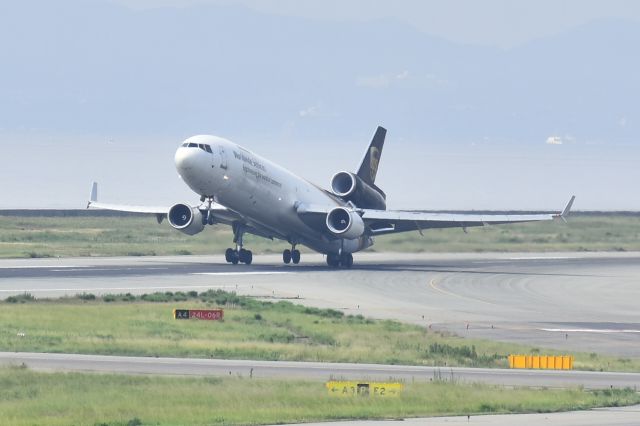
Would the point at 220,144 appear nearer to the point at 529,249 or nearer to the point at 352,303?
the point at 352,303

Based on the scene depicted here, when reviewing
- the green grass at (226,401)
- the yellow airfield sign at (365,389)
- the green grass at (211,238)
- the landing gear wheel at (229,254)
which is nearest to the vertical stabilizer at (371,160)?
the green grass at (211,238)

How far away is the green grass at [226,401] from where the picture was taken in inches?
1187

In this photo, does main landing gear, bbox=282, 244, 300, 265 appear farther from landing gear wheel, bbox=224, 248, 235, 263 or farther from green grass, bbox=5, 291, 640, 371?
green grass, bbox=5, 291, 640, 371

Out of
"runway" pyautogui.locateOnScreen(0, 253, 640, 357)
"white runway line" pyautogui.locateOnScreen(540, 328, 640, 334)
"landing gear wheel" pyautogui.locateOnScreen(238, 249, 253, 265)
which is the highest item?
"landing gear wheel" pyautogui.locateOnScreen(238, 249, 253, 265)

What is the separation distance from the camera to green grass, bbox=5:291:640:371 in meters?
40.0

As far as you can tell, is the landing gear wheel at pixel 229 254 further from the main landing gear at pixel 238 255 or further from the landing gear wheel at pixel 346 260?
the landing gear wheel at pixel 346 260

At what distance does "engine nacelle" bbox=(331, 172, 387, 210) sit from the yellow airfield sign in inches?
1735

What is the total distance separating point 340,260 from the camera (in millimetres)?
75438

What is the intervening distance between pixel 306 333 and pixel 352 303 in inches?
460

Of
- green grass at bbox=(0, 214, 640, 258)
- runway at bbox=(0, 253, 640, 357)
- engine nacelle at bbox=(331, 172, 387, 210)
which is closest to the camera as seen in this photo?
runway at bbox=(0, 253, 640, 357)

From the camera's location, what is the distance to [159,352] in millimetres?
39469

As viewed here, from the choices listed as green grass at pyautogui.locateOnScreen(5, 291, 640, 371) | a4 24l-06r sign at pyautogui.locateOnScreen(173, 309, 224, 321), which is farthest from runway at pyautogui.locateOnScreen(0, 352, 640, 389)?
a4 24l-06r sign at pyautogui.locateOnScreen(173, 309, 224, 321)

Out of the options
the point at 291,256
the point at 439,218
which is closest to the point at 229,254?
the point at 291,256

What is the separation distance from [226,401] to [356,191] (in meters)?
46.4
